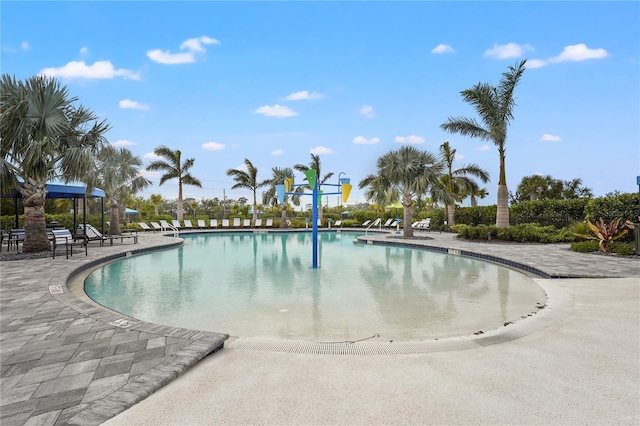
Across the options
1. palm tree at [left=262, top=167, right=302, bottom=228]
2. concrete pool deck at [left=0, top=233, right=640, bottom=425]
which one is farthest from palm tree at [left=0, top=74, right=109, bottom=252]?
palm tree at [left=262, top=167, right=302, bottom=228]

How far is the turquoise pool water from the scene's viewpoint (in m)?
4.50

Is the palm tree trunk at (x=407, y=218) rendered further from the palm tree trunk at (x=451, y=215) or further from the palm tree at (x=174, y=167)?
the palm tree at (x=174, y=167)

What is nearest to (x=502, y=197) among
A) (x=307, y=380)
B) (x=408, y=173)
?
(x=408, y=173)

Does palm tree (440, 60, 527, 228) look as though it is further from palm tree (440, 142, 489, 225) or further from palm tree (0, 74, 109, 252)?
palm tree (0, 74, 109, 252)

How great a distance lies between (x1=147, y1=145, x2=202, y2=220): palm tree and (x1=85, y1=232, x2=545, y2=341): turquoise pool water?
609 inches

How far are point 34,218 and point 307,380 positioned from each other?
1131 centimetres

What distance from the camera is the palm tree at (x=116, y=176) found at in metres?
16.0

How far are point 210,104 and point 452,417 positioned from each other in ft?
64.0

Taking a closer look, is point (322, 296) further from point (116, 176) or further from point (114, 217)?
point (114, 217)

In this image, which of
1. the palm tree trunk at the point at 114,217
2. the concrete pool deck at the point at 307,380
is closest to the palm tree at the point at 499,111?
the concrete pool deck at the point at 307,380

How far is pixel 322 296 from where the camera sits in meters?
6.11

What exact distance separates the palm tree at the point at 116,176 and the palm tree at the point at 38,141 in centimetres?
407

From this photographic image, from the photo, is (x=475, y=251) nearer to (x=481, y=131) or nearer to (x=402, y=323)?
(x=481, y=131)

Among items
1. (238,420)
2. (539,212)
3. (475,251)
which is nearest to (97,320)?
(238,420)
